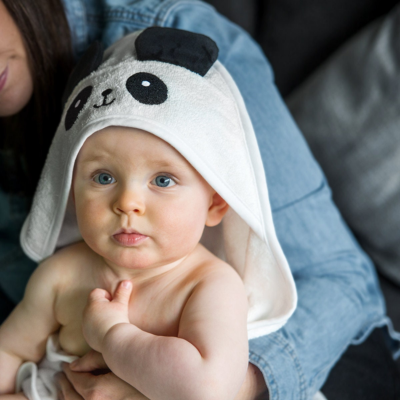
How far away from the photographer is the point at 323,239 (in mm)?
989

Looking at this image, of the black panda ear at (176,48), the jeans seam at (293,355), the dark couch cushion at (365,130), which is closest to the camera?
the black panda ear at (176,48)

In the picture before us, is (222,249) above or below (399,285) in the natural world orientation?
above

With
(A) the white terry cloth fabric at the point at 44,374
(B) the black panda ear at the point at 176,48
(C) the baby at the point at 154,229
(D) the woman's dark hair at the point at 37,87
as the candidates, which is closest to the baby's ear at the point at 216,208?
(C) the baby at the point at 154,229

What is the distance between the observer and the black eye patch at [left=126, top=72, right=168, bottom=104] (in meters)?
0.64

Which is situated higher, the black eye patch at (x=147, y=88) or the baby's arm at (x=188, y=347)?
the black eye patch at (x=147, y=88)

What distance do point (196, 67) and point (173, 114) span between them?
0.12 meters

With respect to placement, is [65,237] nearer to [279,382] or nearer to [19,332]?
[19,332]

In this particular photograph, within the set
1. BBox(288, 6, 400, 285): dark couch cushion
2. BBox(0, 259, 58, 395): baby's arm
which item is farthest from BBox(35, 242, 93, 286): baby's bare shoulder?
BBox(288, 6, 400, 285): dark couch cushion

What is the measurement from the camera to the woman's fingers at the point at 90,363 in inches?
27.9

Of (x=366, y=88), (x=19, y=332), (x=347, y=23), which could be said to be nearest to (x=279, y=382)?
(x=19, y=332)

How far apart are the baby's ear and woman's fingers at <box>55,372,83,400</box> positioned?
38cm

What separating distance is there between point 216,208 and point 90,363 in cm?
34

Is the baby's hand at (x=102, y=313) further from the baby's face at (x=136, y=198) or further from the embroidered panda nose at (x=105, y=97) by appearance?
the embroidered panda nose at (x=105, y=97)

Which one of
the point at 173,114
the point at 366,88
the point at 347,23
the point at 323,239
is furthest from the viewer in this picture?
the point at 347,23
